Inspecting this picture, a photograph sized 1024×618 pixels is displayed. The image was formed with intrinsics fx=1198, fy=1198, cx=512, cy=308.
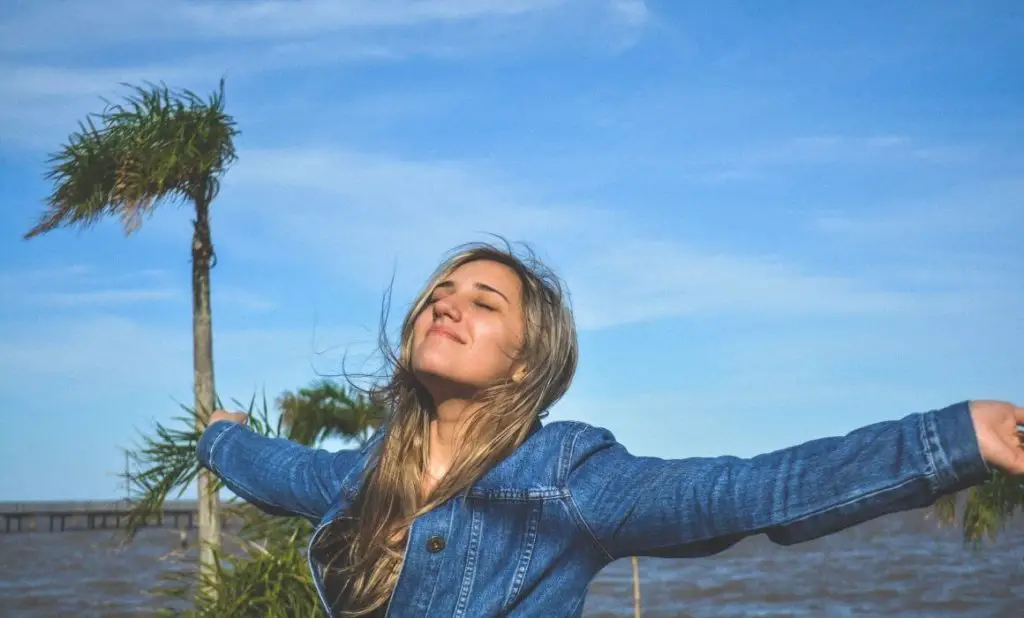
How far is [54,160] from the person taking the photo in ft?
34.0

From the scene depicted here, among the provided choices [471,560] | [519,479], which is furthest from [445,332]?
[471,560]

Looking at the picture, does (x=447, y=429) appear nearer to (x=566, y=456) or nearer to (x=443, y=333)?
(x=443, y=333)

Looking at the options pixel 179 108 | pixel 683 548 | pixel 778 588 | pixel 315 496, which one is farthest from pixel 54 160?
pixel 778 588

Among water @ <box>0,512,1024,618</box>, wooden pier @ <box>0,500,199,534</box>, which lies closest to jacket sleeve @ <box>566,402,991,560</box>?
water @ <box>0,512,1024,618</box>

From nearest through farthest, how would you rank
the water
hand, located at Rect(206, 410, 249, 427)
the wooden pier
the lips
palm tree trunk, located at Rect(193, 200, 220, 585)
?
the lips → hand, located at Rect(206, 410, 249, 427) → palm tree trunk, located at Rect(193, 200, 220, 585) → the water → the wooden pier

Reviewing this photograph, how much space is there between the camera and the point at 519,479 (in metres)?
2.15

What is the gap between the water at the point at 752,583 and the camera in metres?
27.7

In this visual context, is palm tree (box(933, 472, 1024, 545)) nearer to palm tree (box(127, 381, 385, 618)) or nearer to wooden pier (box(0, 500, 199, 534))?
palm tree (box(127, 381, 385, 618))

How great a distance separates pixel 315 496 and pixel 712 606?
27976 mm

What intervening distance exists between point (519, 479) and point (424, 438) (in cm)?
32

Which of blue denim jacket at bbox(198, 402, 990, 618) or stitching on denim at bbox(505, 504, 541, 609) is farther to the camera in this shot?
stitching on denim at bbox(505, 504, 541, 609)

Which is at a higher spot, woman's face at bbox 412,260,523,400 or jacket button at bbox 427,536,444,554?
woman's face at bbox 412,260,523,400

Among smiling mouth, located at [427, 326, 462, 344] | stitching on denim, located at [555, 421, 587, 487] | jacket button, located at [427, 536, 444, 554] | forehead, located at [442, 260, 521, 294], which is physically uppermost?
forehead, located at [442, 260, 521, 294]

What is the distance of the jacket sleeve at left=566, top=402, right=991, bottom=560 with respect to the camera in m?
1.73
